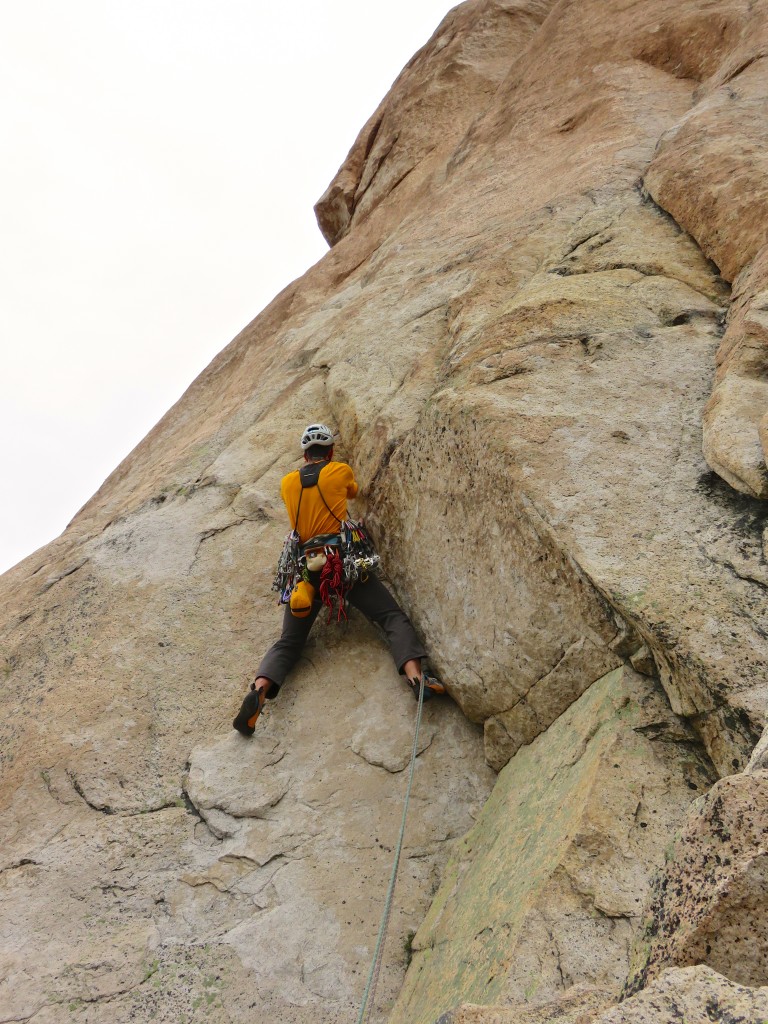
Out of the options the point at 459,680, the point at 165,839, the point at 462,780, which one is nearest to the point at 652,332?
the point at 459,680

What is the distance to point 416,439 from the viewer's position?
5.25 meters

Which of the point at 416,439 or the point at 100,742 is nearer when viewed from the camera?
the point at 100,742

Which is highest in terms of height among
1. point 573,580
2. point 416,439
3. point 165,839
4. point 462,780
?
point 416,439

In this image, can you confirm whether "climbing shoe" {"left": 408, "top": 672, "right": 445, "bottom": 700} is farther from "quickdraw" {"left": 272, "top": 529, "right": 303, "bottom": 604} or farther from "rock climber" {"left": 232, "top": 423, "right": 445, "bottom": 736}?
"quickdraw" {"left": 272, "top": 529, "right": 303, "bottom": 604}

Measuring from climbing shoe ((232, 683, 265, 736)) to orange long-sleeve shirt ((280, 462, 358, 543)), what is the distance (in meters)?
1.24

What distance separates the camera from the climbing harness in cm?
514

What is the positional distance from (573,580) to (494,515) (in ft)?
2.40

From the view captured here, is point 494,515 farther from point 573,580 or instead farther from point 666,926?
point 666,926

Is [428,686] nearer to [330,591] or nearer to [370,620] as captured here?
[370,620]

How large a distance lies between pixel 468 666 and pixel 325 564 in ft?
4.01

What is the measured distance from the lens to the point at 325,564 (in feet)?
16.9

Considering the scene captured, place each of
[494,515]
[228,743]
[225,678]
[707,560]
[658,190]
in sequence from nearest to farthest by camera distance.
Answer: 1. [707,560]
2. [494,515]
3. [228,743]
4. [225,678]
5. [658,190]

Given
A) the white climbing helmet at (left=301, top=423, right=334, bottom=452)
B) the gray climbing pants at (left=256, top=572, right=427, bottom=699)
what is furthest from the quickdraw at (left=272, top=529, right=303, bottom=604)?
the white climbing helmet at (left=301, top=423, right=334, bottom=452)

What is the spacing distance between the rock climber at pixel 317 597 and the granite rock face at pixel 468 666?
0.16 metres
